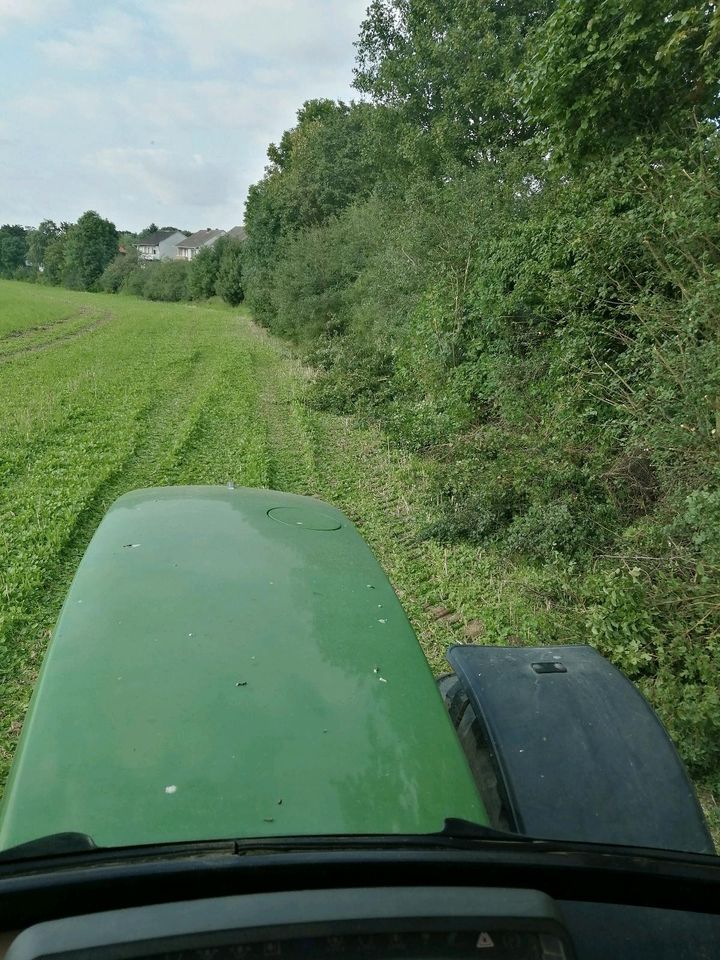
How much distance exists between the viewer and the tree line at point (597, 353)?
5113mm

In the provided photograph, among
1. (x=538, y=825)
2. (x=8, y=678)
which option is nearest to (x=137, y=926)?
(x=538, y=825)

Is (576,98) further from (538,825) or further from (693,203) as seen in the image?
(538,825)

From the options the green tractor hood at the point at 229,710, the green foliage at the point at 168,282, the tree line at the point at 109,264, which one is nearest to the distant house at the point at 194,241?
the tree line at the point at 109,264

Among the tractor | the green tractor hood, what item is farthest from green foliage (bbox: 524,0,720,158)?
the green tractor hood

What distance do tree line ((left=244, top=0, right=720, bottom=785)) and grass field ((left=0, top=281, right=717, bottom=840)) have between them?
0.46 m

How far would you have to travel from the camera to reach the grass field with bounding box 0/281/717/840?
5.99 metres

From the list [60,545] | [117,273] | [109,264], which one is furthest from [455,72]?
[109,264]

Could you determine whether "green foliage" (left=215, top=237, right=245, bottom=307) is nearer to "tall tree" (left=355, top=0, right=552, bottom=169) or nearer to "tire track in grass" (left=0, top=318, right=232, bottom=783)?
"tall tree" (left=355, top=0, right=552, bottom=169)

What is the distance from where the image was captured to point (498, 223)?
1054 cm

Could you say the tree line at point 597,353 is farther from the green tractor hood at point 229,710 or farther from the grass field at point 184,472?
the green tractor hood at point 229,710

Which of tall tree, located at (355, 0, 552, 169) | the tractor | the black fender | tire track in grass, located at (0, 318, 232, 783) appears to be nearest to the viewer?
the tractor

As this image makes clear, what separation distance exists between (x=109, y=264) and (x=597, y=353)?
92783 mm

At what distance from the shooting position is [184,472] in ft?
32.5

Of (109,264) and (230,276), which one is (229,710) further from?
(109,264)
